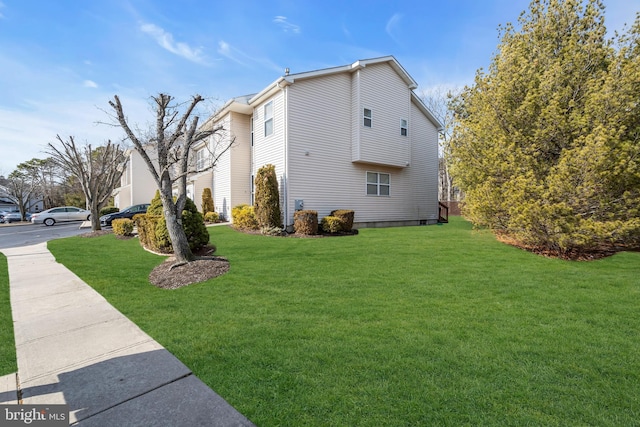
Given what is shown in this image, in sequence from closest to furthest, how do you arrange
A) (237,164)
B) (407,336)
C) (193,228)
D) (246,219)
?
(407,336) < (193,228) < (246,219) < (237,164)

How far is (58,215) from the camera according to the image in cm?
2350

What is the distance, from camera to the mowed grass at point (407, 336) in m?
2.29

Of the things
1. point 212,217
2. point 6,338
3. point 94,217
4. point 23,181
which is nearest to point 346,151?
point 212,217

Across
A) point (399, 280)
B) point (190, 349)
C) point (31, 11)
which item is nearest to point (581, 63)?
point (399, 280)

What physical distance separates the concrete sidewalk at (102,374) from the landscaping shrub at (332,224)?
26.4ft

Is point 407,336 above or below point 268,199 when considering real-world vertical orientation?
below

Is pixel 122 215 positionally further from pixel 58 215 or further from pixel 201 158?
pixel 58 215

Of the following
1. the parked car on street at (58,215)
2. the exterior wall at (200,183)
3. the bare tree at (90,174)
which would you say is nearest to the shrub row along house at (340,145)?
the exterior wall at (200,183)

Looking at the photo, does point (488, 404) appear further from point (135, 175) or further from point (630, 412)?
point (135, 175)

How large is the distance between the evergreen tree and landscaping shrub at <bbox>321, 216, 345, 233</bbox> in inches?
184

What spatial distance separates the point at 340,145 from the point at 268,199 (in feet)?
14.3

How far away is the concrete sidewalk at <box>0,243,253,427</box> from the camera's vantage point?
7.33 feet

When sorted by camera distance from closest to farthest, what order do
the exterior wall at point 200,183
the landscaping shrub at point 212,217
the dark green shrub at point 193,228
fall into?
the dark green shrub at point 193,228
the landscaping shrub at point 212,217
the exterior wall at point 200,183

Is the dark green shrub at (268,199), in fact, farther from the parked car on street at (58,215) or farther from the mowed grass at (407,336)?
the parked car on street at (58,215)
